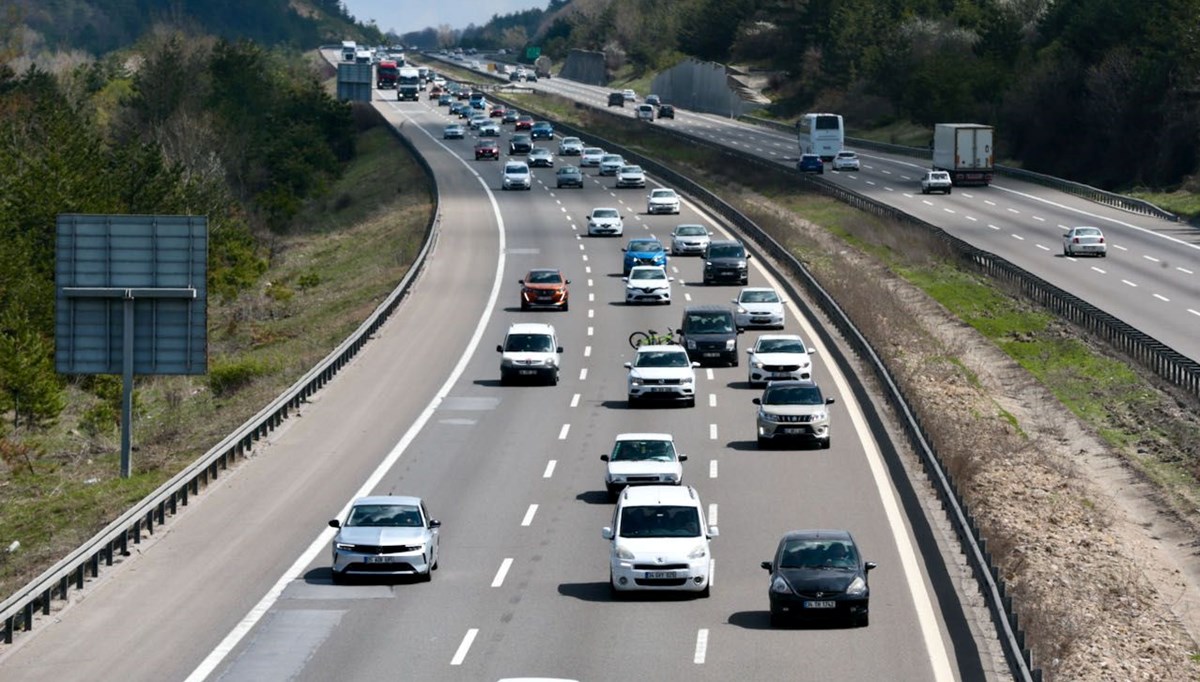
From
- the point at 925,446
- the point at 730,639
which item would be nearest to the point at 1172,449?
the point at 925,446

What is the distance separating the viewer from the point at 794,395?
40.6 metres

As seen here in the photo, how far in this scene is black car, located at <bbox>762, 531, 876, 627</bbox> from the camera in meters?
25.4

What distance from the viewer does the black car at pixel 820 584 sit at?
83.4 feet

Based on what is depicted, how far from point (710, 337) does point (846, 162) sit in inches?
2731

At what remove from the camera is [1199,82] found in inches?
4370

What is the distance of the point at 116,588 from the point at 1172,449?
96.6 ft

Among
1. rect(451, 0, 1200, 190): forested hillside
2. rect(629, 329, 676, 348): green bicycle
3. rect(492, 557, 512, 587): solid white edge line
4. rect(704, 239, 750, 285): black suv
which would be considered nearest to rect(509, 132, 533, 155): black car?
rect(451, 0, 1200, 190): forested hillside

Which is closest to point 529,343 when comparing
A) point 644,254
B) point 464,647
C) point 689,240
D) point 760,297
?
point 760,297

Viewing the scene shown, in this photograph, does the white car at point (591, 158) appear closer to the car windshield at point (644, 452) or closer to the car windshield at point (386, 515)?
the car windshield at point (644, 452)

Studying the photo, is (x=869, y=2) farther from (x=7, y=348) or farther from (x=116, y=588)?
(x=116, y=588)

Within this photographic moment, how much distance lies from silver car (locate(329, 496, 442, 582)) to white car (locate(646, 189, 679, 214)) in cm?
6082

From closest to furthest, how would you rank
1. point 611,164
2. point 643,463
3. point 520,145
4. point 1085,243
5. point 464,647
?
point 464,647 → point 643,463 → point 1085,243 → point 611,164 → point 520,145

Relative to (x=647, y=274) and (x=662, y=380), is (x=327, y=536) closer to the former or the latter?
(x=662, y=380)

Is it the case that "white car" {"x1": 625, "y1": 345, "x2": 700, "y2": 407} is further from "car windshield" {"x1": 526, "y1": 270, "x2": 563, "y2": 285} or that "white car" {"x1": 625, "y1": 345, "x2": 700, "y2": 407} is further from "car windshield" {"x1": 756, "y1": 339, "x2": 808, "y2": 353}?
"car windshield" {"x1": 526, "y1": 270, "x2": 563, "y2": 285}
